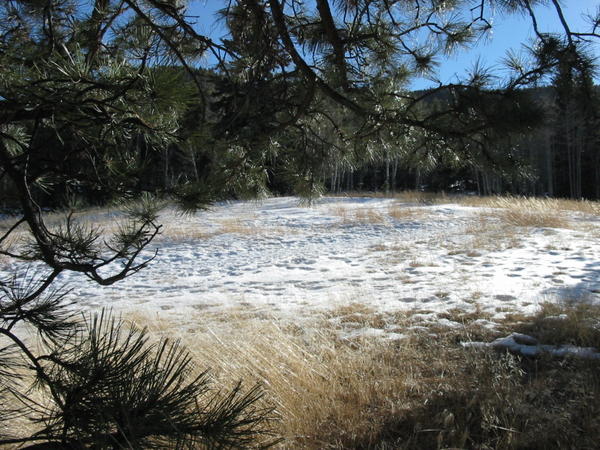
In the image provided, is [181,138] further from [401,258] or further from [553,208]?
[553,208]

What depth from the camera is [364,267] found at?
7.25 meters

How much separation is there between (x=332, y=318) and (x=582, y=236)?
6.77 metres

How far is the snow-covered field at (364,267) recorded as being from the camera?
5016 millimetres

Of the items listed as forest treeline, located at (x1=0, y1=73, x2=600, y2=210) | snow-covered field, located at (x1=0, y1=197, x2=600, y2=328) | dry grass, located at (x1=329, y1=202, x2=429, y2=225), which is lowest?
snow-covered field, located at (x1=0, y1=197, x2=600, y2=328)

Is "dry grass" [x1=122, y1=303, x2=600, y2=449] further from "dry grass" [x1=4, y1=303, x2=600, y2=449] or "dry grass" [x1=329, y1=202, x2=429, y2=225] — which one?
"dry grass" [x1=329, y1=202, x2=429, y2=225]

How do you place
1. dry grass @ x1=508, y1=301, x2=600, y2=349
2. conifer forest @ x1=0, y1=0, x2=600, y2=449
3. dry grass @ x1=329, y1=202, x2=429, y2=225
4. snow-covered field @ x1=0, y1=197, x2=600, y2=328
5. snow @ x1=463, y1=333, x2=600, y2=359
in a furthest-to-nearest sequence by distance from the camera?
dry grass @ x1=329, y1=202, x2=429, y2=225 < snow-covered field @ x1=0, y1=197, x2=600, y2=328 < dry grass @ x1=508, y1=301, x2=600, y2=349 < snow @ x1=463, y1=333, x2=600, y2=359 < conifer forest @ x1=0, y1=0, x2=600, y2=449

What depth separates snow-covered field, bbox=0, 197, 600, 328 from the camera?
5016 mm

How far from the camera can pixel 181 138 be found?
1.35 metres

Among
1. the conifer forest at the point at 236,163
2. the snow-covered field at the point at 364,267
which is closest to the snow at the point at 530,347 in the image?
the conifer forest at the point at 236,163

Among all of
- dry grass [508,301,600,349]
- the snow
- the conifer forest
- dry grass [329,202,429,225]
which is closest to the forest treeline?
the conifer forest

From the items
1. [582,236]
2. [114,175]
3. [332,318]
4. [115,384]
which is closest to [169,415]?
[115,384]

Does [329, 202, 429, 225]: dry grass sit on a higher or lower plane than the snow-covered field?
higher

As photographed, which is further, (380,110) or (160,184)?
(380,110)

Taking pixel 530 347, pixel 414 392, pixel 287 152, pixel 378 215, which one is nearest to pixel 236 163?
pixel 287 152
